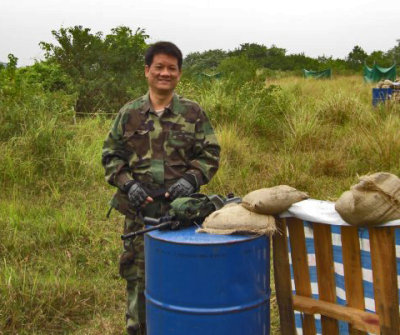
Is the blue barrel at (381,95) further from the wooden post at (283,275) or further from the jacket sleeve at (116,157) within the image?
the wooden post at (283,275)

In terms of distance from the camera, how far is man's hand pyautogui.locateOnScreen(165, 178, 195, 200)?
3053 millimetres

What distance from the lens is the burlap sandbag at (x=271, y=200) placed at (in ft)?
8.52

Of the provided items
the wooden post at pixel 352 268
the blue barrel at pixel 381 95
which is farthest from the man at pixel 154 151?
the blue barrel at pixel 381 95

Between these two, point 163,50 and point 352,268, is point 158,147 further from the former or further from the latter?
point 352,268

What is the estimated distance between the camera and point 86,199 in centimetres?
622

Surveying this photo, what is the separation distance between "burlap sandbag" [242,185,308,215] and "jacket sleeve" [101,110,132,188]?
0.86 meters

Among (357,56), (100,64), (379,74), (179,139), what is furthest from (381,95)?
(357,56)

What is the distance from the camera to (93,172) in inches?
269

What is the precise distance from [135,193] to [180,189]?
0.25 metres

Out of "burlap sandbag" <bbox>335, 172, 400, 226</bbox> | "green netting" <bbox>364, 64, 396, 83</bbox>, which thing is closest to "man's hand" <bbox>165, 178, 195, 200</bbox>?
"burlap sandbag" <bbox>335, 172, 400, 226</bbox>

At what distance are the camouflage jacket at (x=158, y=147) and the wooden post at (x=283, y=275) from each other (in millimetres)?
592

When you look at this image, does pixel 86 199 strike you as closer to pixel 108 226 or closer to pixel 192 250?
pixel 108 226

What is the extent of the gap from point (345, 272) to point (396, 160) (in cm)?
446

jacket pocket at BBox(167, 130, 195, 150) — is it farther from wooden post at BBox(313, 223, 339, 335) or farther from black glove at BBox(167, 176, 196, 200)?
wooden post at BBox(313, 223, 339, 335)
